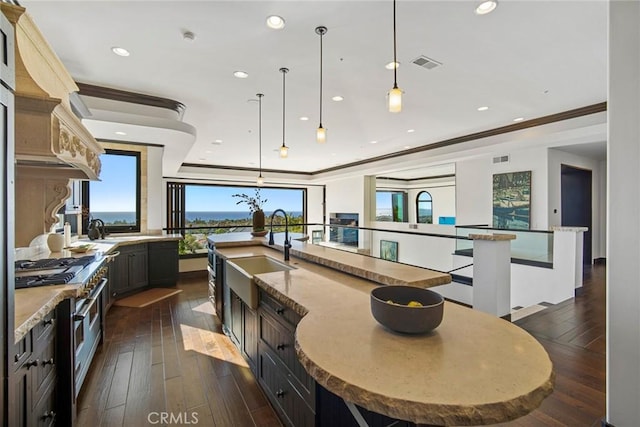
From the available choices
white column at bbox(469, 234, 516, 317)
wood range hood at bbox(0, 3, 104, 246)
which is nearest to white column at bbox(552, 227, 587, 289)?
white column at bbox(469, 234, 516, 317)

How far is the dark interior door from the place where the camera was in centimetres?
641

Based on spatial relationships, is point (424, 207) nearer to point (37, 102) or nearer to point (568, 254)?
point (568, 254)

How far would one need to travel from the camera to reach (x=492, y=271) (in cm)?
293

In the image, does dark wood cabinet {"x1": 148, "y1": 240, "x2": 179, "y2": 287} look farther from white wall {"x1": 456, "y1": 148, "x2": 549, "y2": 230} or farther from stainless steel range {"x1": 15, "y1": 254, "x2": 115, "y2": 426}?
white wall {"x1": 456, "y1": 148, "x2": 549, "y2": 230}

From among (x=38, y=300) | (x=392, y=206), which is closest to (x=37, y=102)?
(x=38, y=300)

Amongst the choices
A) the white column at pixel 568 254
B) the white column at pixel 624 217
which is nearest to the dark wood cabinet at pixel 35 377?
the white column at pixel 624 217

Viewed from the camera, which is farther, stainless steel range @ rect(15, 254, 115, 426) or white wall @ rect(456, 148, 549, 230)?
white wall @ rect(456, 148, 549, 230)

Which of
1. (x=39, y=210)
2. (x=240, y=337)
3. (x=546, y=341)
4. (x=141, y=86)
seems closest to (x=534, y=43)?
(x=546, y=341)

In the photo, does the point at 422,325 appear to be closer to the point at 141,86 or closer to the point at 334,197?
the point at 141,86

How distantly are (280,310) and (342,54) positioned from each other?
2.36 metres

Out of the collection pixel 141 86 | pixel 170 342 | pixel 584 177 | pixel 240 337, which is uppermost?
pixel 141 86

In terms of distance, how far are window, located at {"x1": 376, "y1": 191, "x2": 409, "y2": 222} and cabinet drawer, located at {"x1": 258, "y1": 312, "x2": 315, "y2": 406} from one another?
441 inches

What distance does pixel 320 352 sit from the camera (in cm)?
94

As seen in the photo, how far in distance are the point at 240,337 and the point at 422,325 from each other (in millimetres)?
2176
